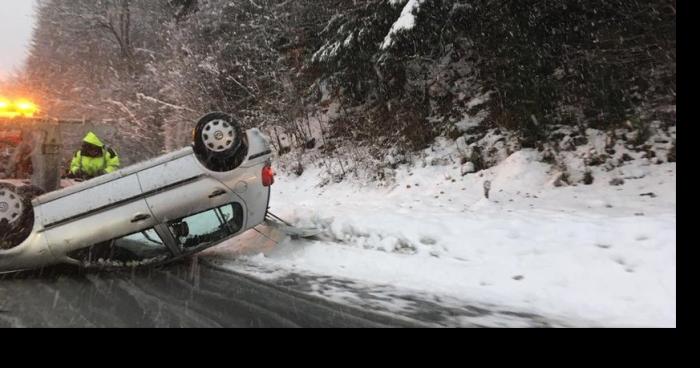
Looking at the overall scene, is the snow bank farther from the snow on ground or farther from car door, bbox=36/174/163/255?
car door, bbox=36/174/163/255

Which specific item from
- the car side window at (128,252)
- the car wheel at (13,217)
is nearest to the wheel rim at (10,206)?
the car wheel at (13,217)

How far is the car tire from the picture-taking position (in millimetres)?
5230

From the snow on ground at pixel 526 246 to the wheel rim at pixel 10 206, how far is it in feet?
7.39

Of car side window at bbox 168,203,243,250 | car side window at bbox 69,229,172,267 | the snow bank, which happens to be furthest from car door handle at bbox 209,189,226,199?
the snow bank

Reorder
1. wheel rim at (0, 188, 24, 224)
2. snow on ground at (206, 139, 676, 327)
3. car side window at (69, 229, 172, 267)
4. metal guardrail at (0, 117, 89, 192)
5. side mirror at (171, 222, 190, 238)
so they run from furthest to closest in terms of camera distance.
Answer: metal guardrail at (0, 117, 89, 192)
side mirror at (171, 222, 190, 238)
car side window at (69, 229, 172, 267)
wheel rim at (0, 188, 24, 224)
snow on ground at (206, 139, 676, 327)

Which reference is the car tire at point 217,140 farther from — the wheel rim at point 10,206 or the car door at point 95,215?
the wheel rim at point 10,206

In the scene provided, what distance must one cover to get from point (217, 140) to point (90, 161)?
2.38 m

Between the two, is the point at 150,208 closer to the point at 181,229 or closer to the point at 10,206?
the point at 181,229

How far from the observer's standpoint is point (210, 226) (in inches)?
222

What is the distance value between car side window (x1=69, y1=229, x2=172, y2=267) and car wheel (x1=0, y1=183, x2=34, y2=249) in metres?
0.52

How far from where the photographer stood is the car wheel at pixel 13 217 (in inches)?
193
